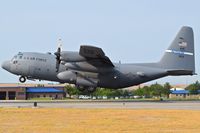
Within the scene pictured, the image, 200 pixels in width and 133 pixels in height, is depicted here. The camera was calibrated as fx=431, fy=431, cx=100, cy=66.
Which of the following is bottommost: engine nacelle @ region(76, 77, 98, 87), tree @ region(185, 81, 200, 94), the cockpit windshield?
engine nacelle @ region(76, 77, 98, 87)

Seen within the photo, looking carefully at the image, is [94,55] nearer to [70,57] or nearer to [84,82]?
[70,57]

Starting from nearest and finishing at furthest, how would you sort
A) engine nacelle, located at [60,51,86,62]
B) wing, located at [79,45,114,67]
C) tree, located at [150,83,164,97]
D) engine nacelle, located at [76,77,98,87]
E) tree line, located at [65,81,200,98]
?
wing, located at [79,45,114,67] < engine nacelle, located at [60,51,86,62] < engine nacelle, located at [76,77,98,87] < tree line, located at [65,81,200,98] < tree, located at [150,83,164,97]

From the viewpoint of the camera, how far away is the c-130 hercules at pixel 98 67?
51.1m

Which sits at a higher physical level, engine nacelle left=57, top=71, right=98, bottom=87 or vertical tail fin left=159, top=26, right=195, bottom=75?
vertical tail fin left=159, top=26, right=195, bottom=75

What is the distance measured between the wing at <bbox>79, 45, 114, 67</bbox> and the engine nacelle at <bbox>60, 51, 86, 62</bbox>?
0.58 m

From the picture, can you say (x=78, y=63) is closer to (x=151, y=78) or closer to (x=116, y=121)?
(x=151, y=78)

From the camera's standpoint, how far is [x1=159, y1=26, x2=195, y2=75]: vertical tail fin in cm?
5303

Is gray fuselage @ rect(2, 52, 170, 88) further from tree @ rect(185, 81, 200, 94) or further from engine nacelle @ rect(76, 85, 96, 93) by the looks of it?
tree @ rect(185, 81, 200, 94)

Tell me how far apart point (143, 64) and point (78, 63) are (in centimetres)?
846

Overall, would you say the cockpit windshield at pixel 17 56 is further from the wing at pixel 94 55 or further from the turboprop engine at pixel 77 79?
the wing at pixel 94 55

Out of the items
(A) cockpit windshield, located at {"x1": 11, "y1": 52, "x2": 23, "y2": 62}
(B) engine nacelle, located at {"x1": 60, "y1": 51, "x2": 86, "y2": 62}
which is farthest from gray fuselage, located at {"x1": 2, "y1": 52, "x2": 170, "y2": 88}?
(B) engine nacelle, located at {"x1": 60, "y1": 51, "x2": 86, "y2": 62}

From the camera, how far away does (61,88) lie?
14650 centimetres

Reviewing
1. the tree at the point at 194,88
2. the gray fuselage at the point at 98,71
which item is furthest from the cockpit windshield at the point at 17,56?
the tree at the point at 194,88

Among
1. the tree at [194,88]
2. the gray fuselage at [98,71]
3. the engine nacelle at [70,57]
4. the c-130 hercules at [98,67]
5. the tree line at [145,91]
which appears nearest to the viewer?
the engine nacelle at [70,57]
